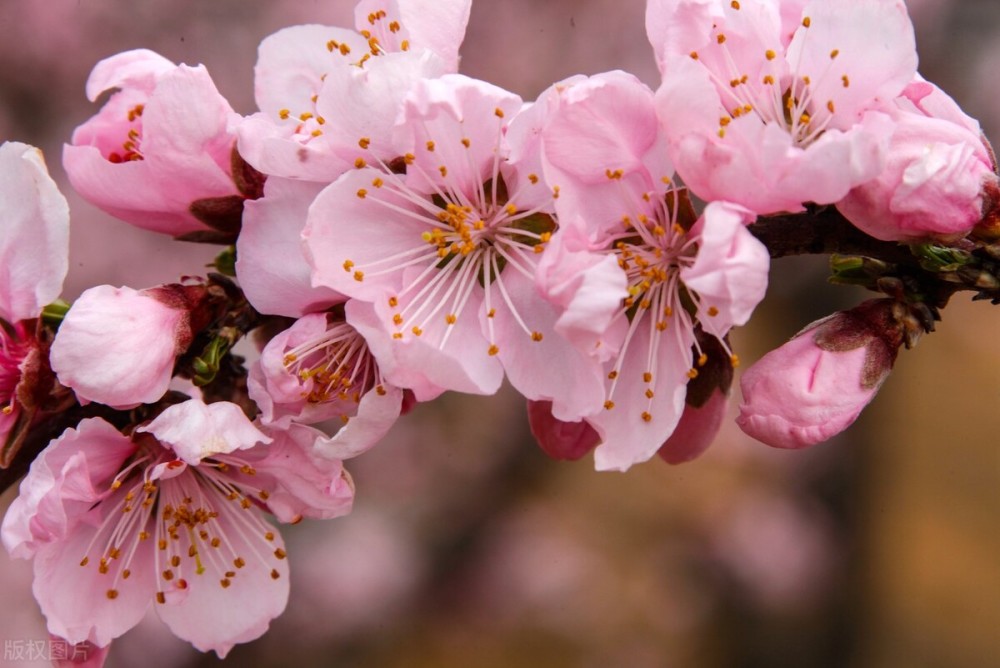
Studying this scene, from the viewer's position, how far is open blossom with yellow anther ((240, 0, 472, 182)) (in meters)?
0.70

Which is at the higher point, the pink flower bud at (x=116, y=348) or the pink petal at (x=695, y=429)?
the pink flower bud at (x=116, y=348)

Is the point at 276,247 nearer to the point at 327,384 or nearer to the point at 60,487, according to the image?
the point at 327,384

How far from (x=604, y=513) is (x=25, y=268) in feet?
5.48

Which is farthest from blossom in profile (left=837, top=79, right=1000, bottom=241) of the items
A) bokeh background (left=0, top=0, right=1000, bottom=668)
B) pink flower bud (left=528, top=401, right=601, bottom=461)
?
bokeh background (left=0, top=0, right=1000, bottom=668)

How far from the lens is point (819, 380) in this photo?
0.72 meters

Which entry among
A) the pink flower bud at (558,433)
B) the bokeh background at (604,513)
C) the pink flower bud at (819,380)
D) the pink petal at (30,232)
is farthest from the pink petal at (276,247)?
the bokeh background at (604,513)

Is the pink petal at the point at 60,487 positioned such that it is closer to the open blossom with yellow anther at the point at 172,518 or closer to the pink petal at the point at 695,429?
the open blossom with yellow anther at the point at 172,518

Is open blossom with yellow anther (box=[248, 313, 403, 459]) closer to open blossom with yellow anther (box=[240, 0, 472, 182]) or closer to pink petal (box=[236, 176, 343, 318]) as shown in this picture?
pink petal (box=[236, 176, 343, 318])

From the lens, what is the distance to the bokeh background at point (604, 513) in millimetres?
2086

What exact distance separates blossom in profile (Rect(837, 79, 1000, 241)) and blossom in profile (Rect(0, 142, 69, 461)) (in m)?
0.62

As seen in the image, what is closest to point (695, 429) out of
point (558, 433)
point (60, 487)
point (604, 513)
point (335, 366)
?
point (558, 433)

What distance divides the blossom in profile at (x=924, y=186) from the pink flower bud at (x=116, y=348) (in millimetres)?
553

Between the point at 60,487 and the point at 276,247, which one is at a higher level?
the point at 276,247

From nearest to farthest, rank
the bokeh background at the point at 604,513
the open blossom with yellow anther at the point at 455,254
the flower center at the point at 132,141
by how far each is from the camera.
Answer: the open blossom with yellow anther at the point at 455,254 → the flower center at the point at 132,141 → the bokeh background at the point at 604,513
